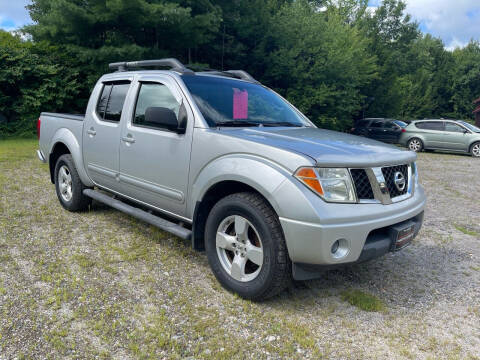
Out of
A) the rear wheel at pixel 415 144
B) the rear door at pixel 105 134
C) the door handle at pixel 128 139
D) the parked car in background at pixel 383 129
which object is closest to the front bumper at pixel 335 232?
the door handle at pixel 128 139

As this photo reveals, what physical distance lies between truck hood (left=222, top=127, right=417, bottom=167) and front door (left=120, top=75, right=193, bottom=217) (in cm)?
56

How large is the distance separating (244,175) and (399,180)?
130 cm

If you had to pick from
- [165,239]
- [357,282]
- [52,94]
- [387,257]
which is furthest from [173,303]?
[52,94]

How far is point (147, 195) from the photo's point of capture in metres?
3.79

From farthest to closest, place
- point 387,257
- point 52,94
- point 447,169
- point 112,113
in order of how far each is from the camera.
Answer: point 52,94 → point 447,169 → point 112,113 → point 387,257

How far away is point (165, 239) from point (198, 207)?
130 centimetres

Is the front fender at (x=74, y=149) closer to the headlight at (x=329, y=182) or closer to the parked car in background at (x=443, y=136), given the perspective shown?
the headlight at (x=329, y=182)

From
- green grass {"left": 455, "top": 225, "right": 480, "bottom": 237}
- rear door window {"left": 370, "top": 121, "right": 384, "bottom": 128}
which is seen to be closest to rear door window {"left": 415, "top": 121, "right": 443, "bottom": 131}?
rear door window {"left": 370, "top": 121, "right": 384, "bottom": 128}

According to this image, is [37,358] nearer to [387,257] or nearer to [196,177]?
[196,177]

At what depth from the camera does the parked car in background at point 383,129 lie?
19.5 meters

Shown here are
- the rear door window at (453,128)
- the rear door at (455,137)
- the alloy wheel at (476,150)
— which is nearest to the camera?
the alloy wheel at (476,150)

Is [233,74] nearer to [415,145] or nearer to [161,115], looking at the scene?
[161,115]

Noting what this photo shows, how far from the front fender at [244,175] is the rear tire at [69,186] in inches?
94.5

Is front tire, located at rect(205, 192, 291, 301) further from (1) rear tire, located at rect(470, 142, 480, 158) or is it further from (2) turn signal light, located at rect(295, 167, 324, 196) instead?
(1) rear tire, located at rect(470, 142, 480, 158)
